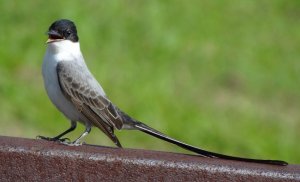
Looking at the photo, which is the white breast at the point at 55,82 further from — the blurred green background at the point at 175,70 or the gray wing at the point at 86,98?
the blurred green background at the point at 175,70

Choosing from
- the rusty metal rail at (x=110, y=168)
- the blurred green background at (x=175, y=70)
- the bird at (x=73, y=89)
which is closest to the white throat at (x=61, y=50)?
the bird at (x=73, y=89)

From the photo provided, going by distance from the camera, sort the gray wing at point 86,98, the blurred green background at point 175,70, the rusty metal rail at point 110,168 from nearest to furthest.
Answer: the rusty metal rail at point 110,168 < the gray wing at point 86,98 < the blurred green background at point 175,70

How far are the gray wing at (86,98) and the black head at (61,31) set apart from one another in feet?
0.55

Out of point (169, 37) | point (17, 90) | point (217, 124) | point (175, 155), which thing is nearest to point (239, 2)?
point (169, 37)

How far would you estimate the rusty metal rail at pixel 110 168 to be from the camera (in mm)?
4121

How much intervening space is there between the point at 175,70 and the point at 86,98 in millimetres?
5618

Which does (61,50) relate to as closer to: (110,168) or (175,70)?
(110,168)

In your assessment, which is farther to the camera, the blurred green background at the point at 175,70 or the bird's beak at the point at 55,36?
the blurred green background at the point at 175,70

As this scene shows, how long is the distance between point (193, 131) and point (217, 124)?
0.40 metres

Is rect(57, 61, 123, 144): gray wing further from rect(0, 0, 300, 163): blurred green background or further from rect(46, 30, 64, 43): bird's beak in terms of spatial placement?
rect(0, 0, 300, 163): blurred green background

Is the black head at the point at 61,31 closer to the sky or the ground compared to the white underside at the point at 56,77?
closer to the sky

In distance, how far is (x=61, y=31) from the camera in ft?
19.1

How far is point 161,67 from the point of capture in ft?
36.7

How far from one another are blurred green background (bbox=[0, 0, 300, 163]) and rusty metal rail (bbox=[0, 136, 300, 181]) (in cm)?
507
